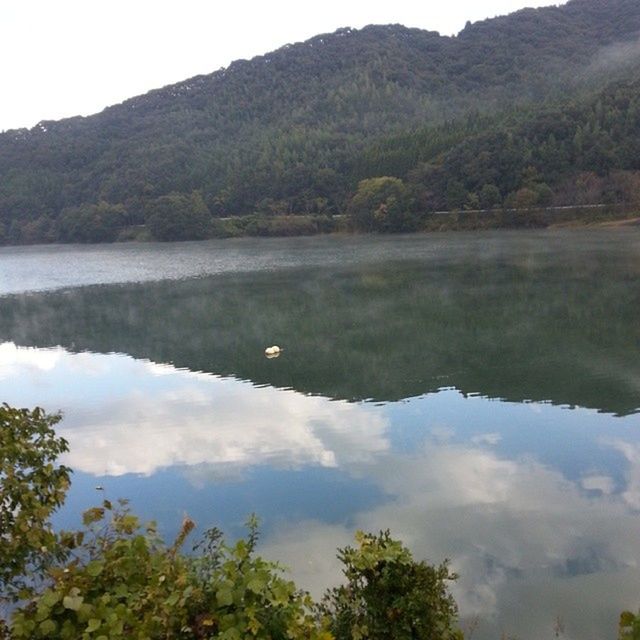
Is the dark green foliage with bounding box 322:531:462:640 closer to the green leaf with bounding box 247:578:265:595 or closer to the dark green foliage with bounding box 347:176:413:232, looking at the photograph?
the green leaf with bounding box 247:578:265:595

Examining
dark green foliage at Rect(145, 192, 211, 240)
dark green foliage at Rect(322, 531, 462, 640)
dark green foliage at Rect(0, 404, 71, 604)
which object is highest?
dark green foliage at Rect(0, 404, 71, 604)

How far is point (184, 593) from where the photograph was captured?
292cm

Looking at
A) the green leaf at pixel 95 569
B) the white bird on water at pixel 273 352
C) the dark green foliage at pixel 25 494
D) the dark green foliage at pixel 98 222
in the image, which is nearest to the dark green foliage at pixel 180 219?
the dark green foliage at pixel 98 222

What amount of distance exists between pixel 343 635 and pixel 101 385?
12998mm

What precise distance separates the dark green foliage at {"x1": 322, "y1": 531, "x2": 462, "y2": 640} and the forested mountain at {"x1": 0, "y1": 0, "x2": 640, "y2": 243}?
55.6m

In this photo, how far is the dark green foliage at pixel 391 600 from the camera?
3805 mm

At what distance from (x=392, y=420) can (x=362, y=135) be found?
88598 millimetres

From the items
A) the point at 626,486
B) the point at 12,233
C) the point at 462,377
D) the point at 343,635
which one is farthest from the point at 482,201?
the point at 12,233

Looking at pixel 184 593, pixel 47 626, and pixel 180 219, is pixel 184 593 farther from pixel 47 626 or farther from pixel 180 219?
pixel 180 219

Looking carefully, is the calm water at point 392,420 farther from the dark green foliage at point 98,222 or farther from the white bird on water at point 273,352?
the dark green foliage at point 98,222

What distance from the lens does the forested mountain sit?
192ft

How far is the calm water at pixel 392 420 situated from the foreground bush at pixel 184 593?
7.35ft

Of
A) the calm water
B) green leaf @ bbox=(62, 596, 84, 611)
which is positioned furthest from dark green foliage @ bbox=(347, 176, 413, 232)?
green leaf @ bbox=(62, 596, 84, 611)

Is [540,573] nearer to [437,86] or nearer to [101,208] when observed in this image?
[101,208]
